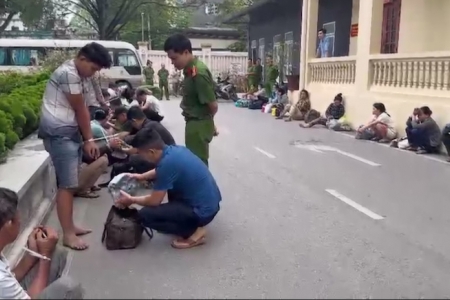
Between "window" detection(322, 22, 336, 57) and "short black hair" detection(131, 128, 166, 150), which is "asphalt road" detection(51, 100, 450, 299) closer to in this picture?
"short black hair" detection(131, 128, 166, 150)

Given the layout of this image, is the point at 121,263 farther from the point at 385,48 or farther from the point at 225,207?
the point at 385,48

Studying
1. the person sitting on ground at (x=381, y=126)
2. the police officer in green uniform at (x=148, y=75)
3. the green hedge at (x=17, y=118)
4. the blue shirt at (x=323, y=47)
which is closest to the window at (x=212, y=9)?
the police officer in green uniform at (x=148, y=75)

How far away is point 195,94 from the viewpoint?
235 inches

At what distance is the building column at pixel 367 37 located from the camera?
46.1 ft

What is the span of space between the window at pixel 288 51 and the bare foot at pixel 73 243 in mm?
20249

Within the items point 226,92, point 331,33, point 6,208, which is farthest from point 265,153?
point 226,92

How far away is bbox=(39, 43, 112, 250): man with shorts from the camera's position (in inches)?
Answer: 189

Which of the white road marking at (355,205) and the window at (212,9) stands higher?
the window at (212,9)

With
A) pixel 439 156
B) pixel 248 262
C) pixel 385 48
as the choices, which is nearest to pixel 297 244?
pixel 248 262

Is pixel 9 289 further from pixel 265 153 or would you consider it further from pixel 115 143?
pixel 265 153

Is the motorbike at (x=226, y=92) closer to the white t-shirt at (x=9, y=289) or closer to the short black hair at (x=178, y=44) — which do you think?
the short black hair at (x=178, y=44)

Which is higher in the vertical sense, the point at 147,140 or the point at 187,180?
the point at 147,140

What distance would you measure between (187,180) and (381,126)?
8207 millimetres

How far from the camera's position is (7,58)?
27953 millimetres
